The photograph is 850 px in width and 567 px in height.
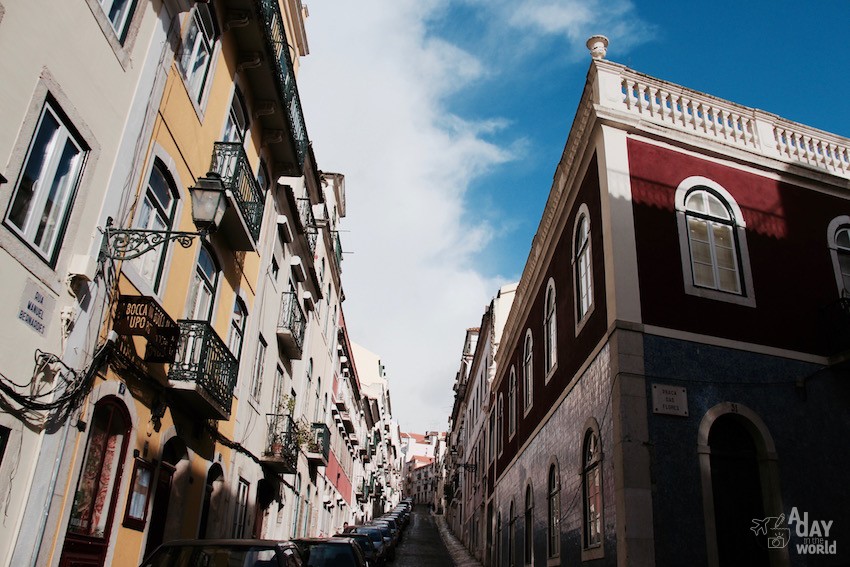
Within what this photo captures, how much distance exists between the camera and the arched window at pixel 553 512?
512 inches

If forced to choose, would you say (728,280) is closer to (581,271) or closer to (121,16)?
(581,271)

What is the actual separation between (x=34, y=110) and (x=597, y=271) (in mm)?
8481

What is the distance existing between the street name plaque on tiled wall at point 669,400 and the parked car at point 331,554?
5.34 metres

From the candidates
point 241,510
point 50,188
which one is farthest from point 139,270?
point 241,510

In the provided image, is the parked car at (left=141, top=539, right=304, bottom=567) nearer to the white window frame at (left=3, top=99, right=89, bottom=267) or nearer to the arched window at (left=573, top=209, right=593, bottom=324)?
the white window frame at (left=3, top=99, right=89, bottom=267)

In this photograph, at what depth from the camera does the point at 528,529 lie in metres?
16.5

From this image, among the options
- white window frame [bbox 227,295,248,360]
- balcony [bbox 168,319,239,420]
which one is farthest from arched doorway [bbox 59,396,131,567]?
white window frame [bbox 227,295,248,360]

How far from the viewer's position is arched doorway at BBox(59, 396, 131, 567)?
745cm

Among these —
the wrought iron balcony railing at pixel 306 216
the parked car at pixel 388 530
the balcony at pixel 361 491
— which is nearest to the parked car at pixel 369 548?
the parked car at pixel 388 530

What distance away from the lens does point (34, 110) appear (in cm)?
621

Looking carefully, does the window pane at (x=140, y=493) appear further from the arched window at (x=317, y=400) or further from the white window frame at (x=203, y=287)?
the arched window at (x=317, y=400)

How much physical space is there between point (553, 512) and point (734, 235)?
22.0 ft

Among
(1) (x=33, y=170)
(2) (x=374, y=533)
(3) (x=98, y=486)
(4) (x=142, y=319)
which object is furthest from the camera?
(2) (x=374, y=533)

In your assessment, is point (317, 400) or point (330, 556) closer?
point (330, 556)
